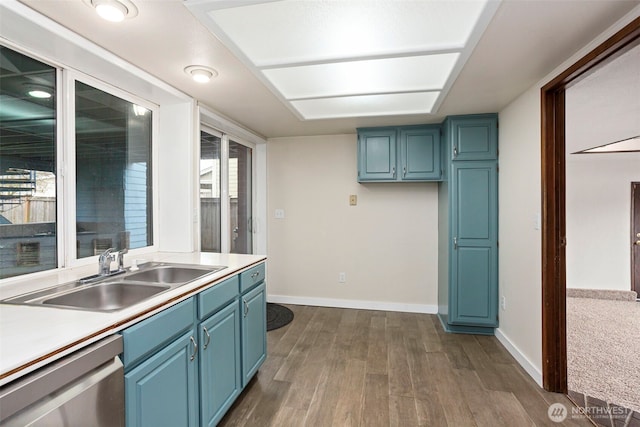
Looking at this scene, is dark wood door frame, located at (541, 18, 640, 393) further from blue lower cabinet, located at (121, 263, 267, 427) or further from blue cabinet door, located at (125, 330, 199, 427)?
blue cabinet door, located at (125, 330, 199, 427)

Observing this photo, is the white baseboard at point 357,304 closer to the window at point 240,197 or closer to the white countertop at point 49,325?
the window at point 240,197

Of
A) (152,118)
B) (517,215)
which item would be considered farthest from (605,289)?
(152,118)

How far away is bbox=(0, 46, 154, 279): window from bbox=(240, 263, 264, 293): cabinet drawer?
98 centimetres

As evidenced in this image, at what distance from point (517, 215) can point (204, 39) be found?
260 centimetres

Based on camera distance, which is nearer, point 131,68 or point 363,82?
point 131,68

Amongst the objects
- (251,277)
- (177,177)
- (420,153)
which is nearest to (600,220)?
(420,153)

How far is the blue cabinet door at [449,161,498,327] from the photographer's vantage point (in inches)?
112

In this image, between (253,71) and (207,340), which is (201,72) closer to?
(253,71)

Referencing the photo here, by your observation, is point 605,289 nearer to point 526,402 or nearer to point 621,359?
point 621,359

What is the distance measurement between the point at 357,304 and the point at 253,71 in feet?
9.37

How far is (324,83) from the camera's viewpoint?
216 centimetres

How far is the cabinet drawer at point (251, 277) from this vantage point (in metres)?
1.91

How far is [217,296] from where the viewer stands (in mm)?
1611

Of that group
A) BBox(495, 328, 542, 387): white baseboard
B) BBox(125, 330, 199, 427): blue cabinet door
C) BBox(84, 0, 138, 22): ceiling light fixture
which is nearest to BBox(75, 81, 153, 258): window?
BBox(84, 0, 138, 22): ceiling light fixture
